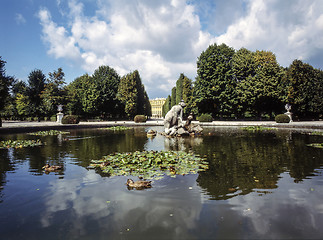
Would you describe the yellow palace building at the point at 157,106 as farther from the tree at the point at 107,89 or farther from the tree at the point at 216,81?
the tree at the point at 216,81

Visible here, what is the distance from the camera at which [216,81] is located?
40.1 metres

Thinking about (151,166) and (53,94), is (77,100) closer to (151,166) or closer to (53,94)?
(53,94)

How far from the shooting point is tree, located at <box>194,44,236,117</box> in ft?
131

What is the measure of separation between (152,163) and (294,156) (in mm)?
5577

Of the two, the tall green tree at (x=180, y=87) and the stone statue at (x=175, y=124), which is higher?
the tall green tree at (x=180, y=87)

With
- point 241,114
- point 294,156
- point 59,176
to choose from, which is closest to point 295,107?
point 241,114

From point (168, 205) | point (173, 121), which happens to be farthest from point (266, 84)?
point (168, 205)

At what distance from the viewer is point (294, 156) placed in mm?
7738

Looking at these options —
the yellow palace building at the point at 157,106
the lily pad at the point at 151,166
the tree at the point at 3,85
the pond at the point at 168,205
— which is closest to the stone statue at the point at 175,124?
the lily pad at the point at 151,166

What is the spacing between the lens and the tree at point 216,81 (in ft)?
131

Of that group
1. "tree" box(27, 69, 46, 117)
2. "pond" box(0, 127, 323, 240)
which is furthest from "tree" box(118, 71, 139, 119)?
"pond" box(0, 127, 323, 240)

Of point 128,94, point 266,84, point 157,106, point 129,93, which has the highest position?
point 157,106

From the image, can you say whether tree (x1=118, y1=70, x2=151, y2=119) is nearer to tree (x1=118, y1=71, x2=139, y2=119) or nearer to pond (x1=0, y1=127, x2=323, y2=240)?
tree (x1=118, y1=71, x2=139, y2=119)

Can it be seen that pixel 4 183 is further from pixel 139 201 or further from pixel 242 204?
pixel 242 204
